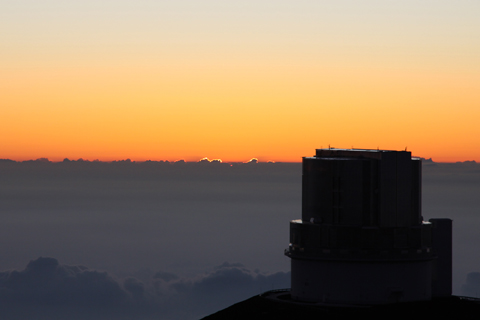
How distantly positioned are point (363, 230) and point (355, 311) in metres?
5.89

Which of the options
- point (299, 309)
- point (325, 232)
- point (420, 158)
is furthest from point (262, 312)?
point (420, 158)

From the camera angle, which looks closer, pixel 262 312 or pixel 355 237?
pixel 355 237

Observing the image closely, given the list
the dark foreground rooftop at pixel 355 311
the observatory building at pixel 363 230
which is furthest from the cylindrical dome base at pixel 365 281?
the dark foreground rooftop at pixel 355 311

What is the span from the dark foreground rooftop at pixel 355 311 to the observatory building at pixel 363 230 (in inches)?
40.0

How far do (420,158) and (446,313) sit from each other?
1162 cm

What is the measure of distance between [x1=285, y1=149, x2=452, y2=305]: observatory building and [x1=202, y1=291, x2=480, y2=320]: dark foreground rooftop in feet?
3.33

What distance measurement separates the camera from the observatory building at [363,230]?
187ft

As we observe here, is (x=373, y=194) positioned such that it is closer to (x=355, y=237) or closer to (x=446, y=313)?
(x=355, y=237)

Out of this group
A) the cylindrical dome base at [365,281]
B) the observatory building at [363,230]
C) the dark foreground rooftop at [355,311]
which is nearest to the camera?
the dark foreground rooftop at [355,311]

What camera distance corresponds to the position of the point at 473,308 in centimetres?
5934

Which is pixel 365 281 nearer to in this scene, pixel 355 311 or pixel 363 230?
pixel 355 311

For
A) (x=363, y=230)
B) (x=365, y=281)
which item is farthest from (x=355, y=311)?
(x=363, y=230)

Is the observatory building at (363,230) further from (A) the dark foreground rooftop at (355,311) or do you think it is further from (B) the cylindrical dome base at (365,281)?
(A) the dark foreground rooftop at (355,311)

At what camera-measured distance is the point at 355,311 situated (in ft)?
186
